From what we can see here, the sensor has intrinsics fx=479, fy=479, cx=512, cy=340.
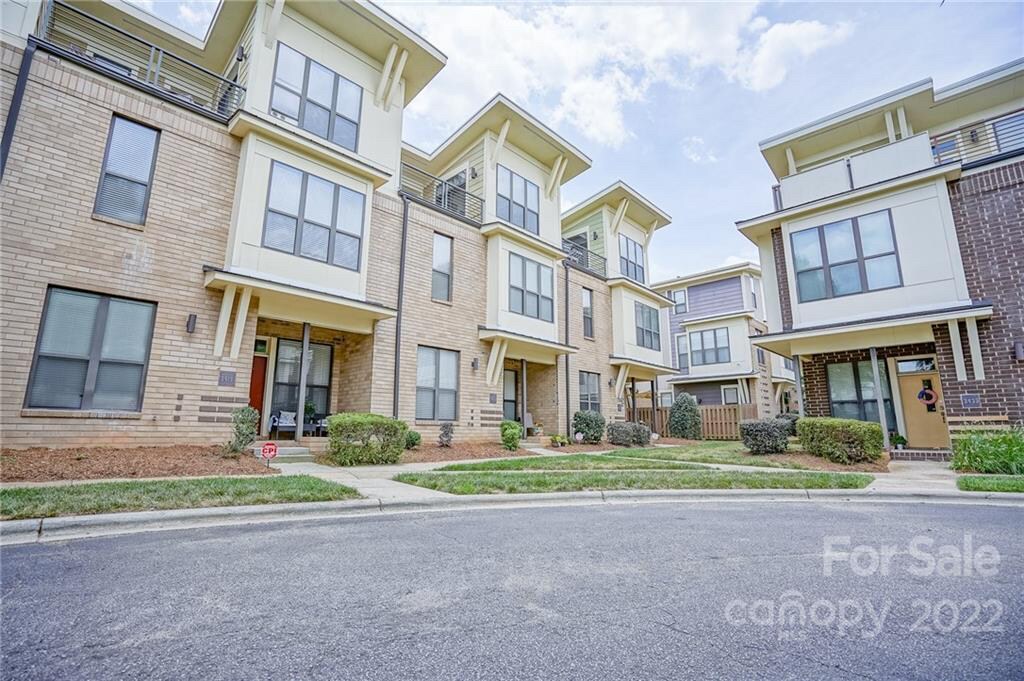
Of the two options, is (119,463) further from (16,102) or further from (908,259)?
(908,259)

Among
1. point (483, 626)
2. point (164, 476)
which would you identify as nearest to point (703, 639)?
point (483, 626)

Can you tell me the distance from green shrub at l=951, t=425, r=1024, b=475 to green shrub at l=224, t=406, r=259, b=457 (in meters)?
13.8

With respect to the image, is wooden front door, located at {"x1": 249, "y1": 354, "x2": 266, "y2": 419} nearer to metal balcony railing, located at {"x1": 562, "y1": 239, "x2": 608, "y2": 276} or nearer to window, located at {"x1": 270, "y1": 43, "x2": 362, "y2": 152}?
window, located at {"x1": 270, "y1": 43, "x2": 362, "y2": 152}

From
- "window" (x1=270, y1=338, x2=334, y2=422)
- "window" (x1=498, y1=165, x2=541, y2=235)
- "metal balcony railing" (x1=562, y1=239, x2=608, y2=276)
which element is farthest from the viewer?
"metal balcony railing" (x1=562, y1=239, x2=608, y2=276)

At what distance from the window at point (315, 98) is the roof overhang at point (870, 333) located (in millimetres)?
12740

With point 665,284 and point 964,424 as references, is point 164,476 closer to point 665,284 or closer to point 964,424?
point 964,424

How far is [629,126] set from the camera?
1639 centimetres

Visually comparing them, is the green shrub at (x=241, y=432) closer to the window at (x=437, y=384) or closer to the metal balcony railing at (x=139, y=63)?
the window at (x=437, y=384)

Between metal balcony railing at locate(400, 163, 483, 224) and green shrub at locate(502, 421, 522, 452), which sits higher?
metal balcony railing at locate(400, 163, 483, 224)

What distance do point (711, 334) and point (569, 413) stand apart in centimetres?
1520

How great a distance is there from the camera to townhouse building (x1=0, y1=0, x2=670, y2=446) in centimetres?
815

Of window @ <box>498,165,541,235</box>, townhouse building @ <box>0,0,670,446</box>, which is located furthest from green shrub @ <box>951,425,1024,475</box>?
window @ <box>498,165,541,235</box>

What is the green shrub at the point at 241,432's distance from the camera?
8555mm

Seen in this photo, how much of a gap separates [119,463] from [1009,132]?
21.9 meters
